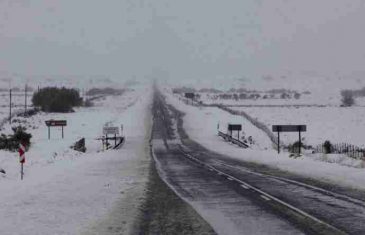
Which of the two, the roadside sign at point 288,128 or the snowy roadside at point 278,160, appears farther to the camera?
A: the roadside sign at point 288,128

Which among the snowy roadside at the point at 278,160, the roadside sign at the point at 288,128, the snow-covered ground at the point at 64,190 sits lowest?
the snow-covered ground at the point at 64,190

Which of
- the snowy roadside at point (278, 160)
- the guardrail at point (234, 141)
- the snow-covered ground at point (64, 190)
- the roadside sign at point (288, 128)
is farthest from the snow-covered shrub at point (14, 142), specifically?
the roadside sign at point (288, 128)

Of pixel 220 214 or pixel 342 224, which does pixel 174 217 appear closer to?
pixel 220 214

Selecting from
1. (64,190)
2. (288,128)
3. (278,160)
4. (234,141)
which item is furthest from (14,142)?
(64,190)

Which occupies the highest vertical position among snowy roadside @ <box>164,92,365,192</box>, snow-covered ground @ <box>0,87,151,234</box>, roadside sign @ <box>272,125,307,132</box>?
roadside sign @ <box>272,125,307,132</box>

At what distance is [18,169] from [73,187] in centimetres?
832

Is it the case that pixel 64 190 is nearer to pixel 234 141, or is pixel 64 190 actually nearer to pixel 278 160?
pixel 278 160

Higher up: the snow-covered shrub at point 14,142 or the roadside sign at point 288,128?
the roadside sign at point 288,128

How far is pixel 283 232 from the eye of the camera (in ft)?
36.2

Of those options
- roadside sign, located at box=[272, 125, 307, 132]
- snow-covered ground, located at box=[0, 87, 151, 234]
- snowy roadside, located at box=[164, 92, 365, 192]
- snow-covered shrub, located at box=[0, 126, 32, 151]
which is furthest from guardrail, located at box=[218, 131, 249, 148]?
snow-covered shrub, located at box=[0, 126, 32, 151]

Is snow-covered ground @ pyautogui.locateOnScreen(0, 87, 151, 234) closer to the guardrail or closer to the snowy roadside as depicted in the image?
the snowy roadside

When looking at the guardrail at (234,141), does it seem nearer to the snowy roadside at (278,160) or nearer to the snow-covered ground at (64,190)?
the snowy roadside at (278,160)

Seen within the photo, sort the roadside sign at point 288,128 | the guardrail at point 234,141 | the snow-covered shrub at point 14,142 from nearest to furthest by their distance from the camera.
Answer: the roadside sign at point 288,128
the snow-covered shrub at point 14,142
the guardrail at point 234,141

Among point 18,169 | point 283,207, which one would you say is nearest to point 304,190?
point 283,207
